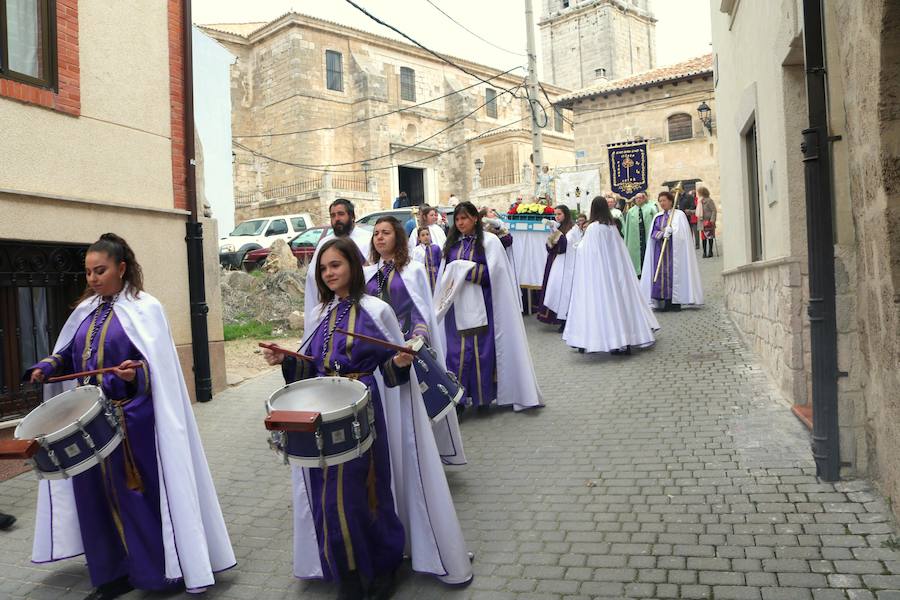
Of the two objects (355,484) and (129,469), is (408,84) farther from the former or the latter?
(355,484)

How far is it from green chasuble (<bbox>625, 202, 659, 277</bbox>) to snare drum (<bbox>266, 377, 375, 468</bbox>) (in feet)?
40.6

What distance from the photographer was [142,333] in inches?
160

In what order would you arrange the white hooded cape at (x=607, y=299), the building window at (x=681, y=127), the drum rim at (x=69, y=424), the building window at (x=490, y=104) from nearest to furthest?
1. the drum rim at (x=69, y=424)
2. the white hooded cape at (x=607, y=299)
3. the building window at (x=681, y=127)
4. the building window at (x=490, y=104)

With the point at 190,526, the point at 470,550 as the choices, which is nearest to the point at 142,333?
the point at 190,526

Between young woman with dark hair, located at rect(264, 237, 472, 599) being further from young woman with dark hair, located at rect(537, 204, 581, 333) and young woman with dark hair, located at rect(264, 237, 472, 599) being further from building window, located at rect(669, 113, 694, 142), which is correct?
building window, located at rect(669, 113, 694, 142)

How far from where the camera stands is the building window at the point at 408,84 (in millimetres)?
44188

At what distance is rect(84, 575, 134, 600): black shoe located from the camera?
4043mm

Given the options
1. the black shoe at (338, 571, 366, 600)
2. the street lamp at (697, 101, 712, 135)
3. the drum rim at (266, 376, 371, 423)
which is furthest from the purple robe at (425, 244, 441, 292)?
the street lamp at (697, 101, 712, 135)

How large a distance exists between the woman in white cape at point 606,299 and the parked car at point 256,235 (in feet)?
48.5

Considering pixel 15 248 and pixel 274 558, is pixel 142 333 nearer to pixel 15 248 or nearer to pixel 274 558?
pixel 274 558

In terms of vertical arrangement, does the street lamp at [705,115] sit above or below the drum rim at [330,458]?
above

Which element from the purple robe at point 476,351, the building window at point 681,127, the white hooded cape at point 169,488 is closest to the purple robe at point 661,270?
the purple robe at point 476,351

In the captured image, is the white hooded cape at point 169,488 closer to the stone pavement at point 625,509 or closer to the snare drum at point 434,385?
the stone pavement at point 625,509

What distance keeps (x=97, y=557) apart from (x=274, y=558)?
1.00 meters
